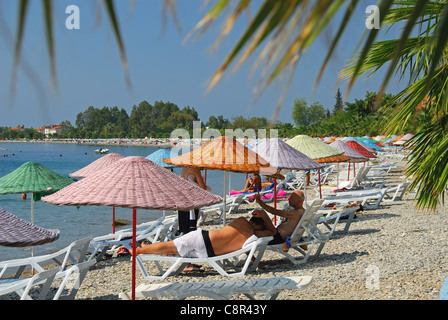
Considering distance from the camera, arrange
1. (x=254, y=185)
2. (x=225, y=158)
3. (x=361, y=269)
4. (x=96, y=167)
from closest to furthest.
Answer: (x=361, y=269) → (x=225, y=158) → (x=96, y=167) → (x=254, y=185)

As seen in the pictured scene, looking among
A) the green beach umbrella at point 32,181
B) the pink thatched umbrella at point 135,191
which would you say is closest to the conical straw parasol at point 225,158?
the pink thatched umbrella at point 135,191

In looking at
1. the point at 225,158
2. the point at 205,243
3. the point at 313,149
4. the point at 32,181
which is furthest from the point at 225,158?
the point at 313,149

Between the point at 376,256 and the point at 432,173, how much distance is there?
3.03 metres

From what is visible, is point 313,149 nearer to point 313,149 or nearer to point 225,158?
point 313,149

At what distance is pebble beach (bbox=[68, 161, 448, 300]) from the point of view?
5.07 m

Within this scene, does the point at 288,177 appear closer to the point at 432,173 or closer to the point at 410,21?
the point at 432,173

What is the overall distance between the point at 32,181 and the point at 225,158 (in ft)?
11.5

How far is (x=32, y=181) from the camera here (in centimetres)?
793

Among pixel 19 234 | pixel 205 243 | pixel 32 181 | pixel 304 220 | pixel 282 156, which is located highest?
pixel 282 156

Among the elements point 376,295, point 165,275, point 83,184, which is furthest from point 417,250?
point 83,184

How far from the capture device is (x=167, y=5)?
70cm

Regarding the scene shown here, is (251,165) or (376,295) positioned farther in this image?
(251,165)

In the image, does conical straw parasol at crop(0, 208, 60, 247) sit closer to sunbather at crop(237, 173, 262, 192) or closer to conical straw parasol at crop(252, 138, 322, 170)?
conical straw parasol at crop(252, 138, 322, 170)

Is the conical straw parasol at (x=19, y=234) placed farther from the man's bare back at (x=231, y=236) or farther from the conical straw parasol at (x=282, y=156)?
the conical straw parasol at (x=282, y=156)
